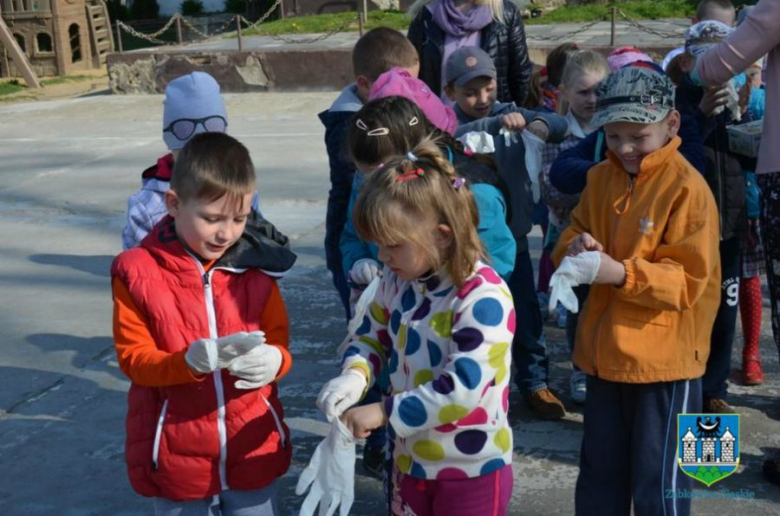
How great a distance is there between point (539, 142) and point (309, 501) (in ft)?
6.44

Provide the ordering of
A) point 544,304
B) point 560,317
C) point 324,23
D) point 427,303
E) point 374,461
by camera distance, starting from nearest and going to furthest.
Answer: point 427,303
point 374,461
point 560,317
point 544,304
point 324,23

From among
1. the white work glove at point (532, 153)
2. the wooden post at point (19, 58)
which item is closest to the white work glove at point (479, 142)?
the white work glove at point (532, 153)

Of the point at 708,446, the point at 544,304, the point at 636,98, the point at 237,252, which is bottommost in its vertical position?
the point at 544,304

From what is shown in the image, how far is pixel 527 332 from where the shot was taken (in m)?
4.38

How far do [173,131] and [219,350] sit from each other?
1.21 m

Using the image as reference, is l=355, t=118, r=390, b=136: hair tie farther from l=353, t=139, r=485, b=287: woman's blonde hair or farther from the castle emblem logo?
the castle emblem logo

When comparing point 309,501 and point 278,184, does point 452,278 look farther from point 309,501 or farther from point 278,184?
point 278,184

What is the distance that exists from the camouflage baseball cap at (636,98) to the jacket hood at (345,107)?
124 cm

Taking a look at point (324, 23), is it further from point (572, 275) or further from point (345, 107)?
point (572, 275)

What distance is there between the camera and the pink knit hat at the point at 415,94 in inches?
147

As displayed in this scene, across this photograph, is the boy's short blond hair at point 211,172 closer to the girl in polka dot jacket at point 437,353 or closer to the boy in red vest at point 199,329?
the boy in red vest at point 199,329

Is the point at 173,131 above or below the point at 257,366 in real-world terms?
above

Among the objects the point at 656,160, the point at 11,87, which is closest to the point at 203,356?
the point at 656,160

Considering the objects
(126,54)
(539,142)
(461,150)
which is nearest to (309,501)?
(461,150)
